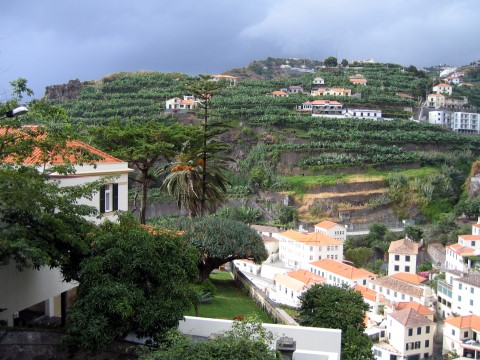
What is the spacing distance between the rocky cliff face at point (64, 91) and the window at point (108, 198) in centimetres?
6505

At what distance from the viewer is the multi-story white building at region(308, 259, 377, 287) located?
3262 centimetres

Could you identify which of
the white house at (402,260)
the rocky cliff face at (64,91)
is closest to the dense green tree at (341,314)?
the white house at (402,260)

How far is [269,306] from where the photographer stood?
13.5 m

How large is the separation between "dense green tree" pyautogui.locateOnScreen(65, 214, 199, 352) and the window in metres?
3.73

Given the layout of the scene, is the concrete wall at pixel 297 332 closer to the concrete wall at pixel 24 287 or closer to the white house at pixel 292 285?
the concrete wall at pixel 24 287

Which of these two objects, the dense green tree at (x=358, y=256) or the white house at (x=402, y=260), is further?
the dense green tree at (x=358, y=256)

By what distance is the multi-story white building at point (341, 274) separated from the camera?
3262 cm

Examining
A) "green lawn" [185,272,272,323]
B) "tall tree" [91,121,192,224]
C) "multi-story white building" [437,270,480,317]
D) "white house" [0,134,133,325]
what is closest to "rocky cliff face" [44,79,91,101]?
"multi-story white building" [437,270,480,317]

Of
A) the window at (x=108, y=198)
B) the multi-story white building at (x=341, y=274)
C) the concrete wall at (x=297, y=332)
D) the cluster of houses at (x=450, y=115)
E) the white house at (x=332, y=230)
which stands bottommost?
the multi-story white building at (x=341, y=274)

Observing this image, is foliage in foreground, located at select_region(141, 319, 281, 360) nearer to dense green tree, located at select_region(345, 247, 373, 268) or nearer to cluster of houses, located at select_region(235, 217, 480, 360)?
cluster of houses, located at select_region(235, 217, 480, 360)

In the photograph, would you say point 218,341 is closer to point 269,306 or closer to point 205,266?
point 269,306

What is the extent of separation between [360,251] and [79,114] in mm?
37426

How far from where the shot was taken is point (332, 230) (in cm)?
4138

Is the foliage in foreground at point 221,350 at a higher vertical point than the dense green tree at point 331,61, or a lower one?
lower
